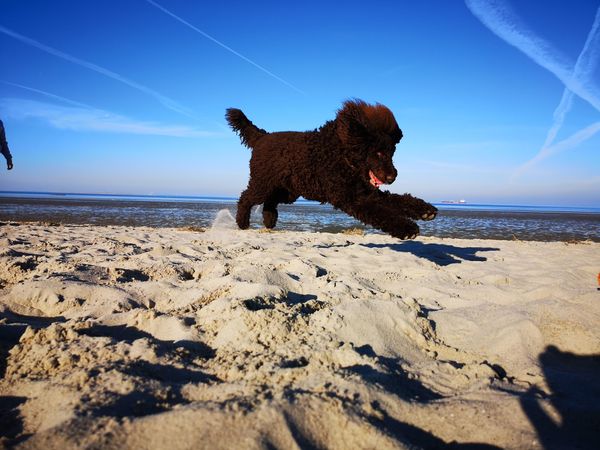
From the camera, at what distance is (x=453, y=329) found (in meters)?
2.56

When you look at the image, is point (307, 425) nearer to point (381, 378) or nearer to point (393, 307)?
point (381, 378)

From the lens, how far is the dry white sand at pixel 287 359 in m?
1.34

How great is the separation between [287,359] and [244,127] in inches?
182

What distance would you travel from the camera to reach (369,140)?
13.4 feet

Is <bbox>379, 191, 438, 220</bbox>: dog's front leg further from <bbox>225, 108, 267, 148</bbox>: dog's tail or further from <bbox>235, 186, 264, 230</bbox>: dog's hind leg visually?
<bbox>225, 108, 267, 148</bbox>: dog's tail

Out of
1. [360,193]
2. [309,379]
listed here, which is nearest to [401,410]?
[309,379]

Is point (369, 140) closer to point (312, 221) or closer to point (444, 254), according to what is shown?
point (444, 254)

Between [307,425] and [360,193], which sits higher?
[360,193]

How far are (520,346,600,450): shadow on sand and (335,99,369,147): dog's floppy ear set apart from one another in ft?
8.78

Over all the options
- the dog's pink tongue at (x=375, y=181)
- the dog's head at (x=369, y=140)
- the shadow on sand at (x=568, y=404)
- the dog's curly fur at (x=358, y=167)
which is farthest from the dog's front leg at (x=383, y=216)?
the shadow on sand at (x=568, y=404)

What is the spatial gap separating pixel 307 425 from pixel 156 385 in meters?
0.72

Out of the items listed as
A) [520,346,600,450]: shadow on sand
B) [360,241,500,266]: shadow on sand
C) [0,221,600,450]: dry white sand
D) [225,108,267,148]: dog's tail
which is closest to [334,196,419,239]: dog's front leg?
[0,221,600,450]: dry white sand

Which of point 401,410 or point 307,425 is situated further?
point 401,410

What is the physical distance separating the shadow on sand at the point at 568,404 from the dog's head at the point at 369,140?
2343 millimetres
